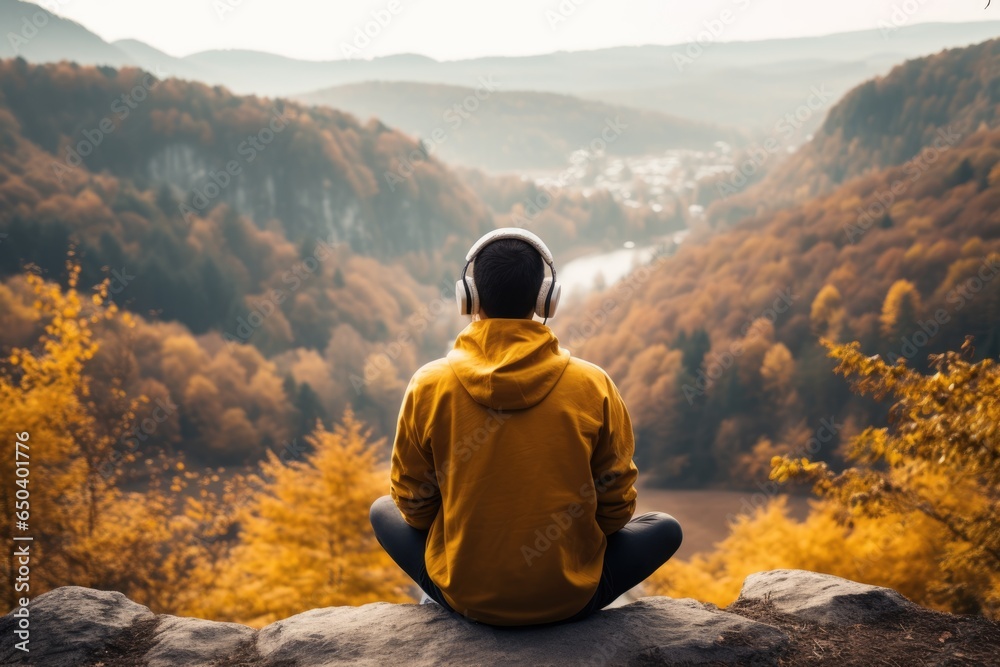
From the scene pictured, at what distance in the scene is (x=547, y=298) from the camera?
3525 mm

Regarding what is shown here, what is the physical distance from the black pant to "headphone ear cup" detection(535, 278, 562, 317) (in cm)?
125

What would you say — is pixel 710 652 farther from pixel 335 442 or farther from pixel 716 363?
pixel 716 363

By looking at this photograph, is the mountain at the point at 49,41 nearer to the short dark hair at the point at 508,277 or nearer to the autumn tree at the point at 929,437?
the autumn tree at the point at 929,437

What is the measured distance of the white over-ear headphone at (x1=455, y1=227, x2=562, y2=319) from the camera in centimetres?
342

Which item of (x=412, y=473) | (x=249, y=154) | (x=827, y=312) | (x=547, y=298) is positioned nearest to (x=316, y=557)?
(x=412, y=473)

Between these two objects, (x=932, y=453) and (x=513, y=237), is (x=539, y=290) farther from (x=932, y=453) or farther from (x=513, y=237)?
(x=932, y=453)

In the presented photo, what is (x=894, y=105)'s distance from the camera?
281ft

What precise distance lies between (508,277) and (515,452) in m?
0.77

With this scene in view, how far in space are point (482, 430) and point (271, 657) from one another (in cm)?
198

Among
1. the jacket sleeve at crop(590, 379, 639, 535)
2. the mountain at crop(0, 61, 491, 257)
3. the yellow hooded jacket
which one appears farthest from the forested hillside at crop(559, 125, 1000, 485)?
the mountain at crop(0, 61, 491, 257)

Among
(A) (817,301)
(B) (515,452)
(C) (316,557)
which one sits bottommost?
(C) (316,557)

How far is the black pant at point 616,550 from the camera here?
388 cm

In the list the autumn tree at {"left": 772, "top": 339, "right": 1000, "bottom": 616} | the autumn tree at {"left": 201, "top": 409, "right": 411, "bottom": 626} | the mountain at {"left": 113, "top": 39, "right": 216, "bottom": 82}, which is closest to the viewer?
the autumn tree at {"left": 772, "top": 339, "right": 1000, "bottom": 616}

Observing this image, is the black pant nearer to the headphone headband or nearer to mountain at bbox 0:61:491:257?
the headphone headband
